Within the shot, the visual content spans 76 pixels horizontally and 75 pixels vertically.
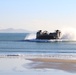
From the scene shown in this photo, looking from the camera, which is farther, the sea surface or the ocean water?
the ocean water

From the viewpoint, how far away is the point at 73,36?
109750mm

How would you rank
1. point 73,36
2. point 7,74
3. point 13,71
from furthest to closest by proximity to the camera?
1. point 73,36
2. point 13,71
3. point 7,74

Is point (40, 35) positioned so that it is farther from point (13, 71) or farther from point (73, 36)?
point (13, 71)

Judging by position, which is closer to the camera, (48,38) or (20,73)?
(20,73)

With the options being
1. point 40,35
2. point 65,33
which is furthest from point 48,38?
point 65,33

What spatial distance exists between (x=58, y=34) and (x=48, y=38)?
3545mm

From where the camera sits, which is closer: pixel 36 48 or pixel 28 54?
pixel 28 54

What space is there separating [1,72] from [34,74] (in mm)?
2349

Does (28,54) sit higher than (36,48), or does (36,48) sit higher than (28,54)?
(36,48)

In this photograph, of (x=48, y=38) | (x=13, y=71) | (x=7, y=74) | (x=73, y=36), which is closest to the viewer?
(x=7, y=74)

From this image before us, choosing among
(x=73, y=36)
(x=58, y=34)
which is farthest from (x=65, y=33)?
(x=58, y=34)

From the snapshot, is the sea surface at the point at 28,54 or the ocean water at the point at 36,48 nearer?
the sea surface at the point at 28,54

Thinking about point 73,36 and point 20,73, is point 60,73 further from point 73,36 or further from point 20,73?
point 73,36

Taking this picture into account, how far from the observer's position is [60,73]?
25219 millimetres
